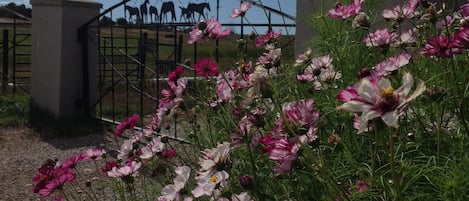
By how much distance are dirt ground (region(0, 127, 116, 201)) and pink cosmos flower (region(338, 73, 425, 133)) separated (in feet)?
11.9

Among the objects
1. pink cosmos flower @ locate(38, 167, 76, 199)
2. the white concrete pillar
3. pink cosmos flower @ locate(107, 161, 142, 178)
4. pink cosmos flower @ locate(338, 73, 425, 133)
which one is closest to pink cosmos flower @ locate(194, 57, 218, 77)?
pink cosmos flower @ locate(107, 161, 142, 178)

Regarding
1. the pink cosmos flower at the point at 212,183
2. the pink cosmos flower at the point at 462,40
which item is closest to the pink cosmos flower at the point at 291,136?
the pink cosmos flower at the point at 212,183

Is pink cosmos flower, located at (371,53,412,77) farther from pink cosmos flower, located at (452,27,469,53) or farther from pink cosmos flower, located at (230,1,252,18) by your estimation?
pink cosmos flower, located at (230,1,252,18)

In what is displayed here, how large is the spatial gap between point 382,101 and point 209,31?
102 centimetres

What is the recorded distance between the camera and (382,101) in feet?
2.70

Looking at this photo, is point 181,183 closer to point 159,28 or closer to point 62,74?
point 159,28

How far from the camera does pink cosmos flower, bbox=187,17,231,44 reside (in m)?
1.77

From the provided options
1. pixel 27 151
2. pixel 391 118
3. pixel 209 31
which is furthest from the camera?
pixel 27 151

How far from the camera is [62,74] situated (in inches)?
269

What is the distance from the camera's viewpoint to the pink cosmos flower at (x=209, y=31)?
1773 millimetres

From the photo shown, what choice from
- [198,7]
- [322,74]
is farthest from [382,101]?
[198,7]

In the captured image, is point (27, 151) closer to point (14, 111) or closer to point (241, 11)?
point (14, 111)

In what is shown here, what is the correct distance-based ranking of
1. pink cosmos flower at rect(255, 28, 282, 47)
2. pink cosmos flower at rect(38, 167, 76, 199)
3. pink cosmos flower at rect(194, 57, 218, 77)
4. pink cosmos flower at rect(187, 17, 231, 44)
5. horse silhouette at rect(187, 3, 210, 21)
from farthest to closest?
1. horse silhouette at rect(187, 3, 210, 21)
2. pink cosmos flower at rect(255, 28, 282, 47)
3. pink cosmos flower at rect(194, 57, 218, 77)
4. pink cosmos flower at rect(187, 17, 231, 44)
5. pink cosmos flower at rect(38, 167, 76, 199)

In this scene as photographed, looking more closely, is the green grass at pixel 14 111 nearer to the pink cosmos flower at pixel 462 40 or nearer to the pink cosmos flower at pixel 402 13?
the pink cosmos flower at pixel 402 13
